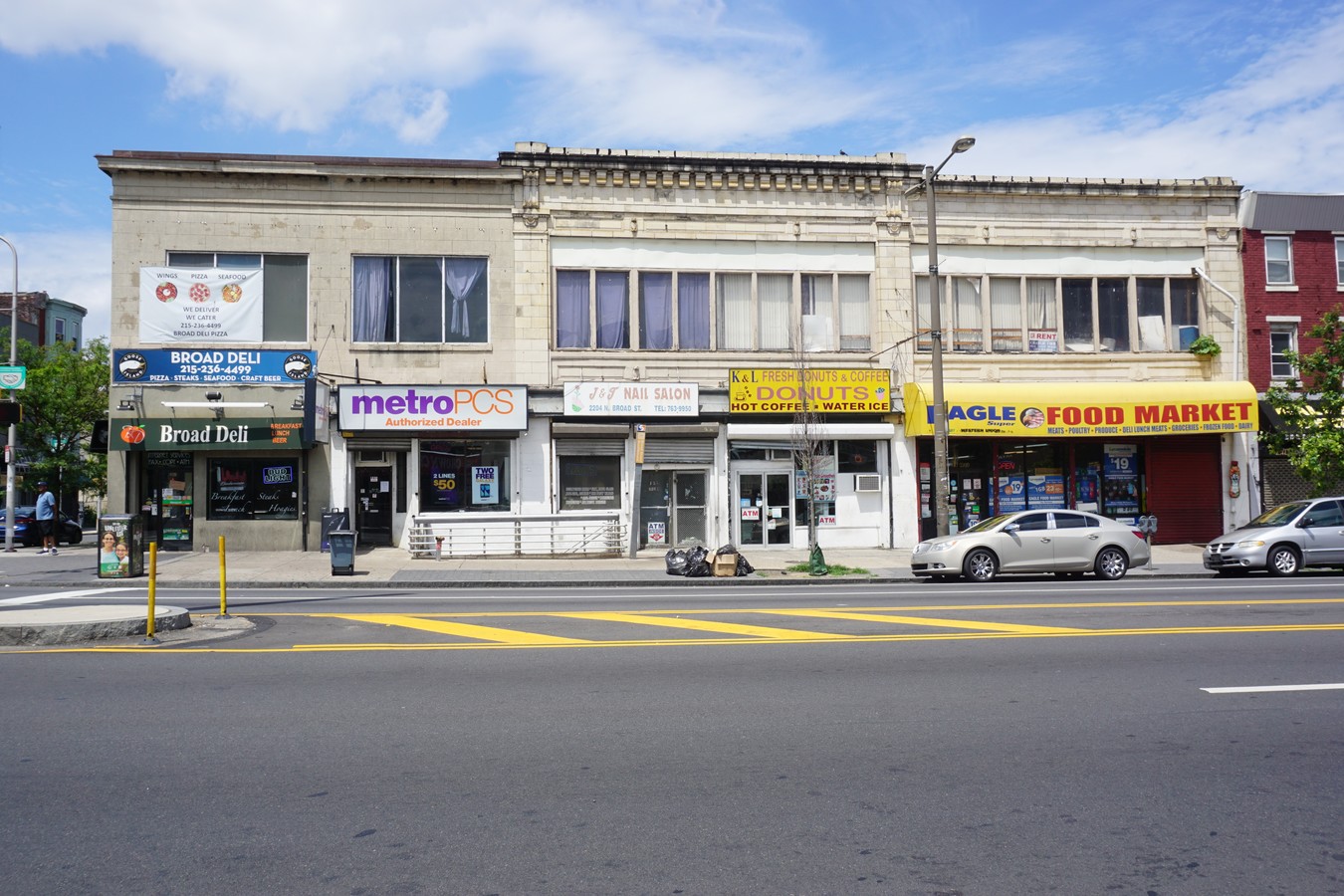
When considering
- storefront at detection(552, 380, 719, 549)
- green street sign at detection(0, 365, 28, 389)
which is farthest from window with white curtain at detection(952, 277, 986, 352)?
green street sign at detection(0, 365, 28, 389)

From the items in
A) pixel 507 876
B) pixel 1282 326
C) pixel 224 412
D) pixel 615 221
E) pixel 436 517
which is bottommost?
pixel 507 876

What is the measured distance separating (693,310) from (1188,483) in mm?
14486

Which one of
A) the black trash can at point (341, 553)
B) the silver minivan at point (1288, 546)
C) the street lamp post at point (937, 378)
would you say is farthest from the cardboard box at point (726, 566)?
the silver minivan at point (1288, 546)

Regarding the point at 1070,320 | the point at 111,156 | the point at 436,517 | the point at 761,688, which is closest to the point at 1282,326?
the point at 1070,320

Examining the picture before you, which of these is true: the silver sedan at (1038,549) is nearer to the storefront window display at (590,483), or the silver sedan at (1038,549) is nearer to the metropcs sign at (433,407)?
the storefront window display at (590,483)

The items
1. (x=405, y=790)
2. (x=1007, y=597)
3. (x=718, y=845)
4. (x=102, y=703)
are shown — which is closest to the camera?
(x=718, y=845)

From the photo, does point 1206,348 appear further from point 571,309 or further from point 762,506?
point 571,309

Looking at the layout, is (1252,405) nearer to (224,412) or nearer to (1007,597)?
(1007,597)

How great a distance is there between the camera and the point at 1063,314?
26922 millimetres

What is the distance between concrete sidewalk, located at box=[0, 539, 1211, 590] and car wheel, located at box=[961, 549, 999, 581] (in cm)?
124

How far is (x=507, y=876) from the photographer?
4457 mm

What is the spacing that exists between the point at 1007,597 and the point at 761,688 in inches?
339

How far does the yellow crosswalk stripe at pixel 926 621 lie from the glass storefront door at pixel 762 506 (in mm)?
11904

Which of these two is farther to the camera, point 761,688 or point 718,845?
point 761,688
